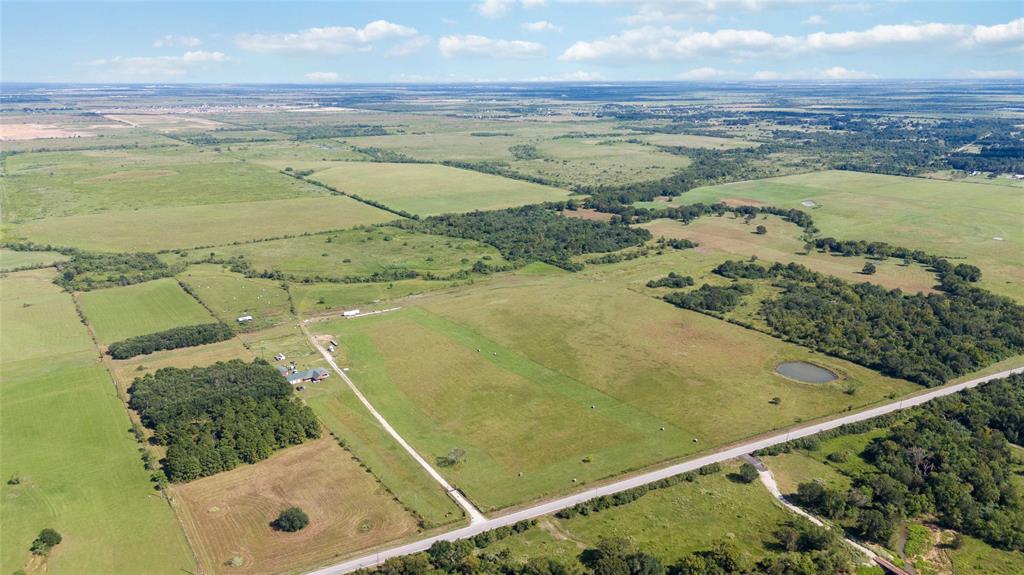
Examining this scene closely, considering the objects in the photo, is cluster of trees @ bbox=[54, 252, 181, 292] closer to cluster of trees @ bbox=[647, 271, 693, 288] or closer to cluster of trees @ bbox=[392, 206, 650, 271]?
cluster of trees @ bbox=[392, 206, 650, 271]

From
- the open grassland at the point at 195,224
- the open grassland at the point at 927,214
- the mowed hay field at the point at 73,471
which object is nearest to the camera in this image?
the mowed hay field at the point at 73,471

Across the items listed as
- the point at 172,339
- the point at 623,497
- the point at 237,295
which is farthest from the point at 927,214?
the point at 172,339

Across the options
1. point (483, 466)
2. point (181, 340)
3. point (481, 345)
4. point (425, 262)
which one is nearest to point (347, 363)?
point (481, 345)

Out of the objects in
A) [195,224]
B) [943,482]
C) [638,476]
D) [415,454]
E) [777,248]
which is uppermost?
[195,224]

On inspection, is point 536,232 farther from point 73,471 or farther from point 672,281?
point 73,471

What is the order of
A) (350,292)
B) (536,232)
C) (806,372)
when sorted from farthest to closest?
(536,232) < (350,292) < (806,372)

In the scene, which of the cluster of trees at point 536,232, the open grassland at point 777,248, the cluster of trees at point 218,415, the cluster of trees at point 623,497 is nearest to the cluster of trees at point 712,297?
the open grassland at point 777,248

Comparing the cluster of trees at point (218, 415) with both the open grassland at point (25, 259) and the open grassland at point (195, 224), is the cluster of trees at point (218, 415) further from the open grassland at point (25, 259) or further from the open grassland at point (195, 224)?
the open grassland at point (195, 224)
